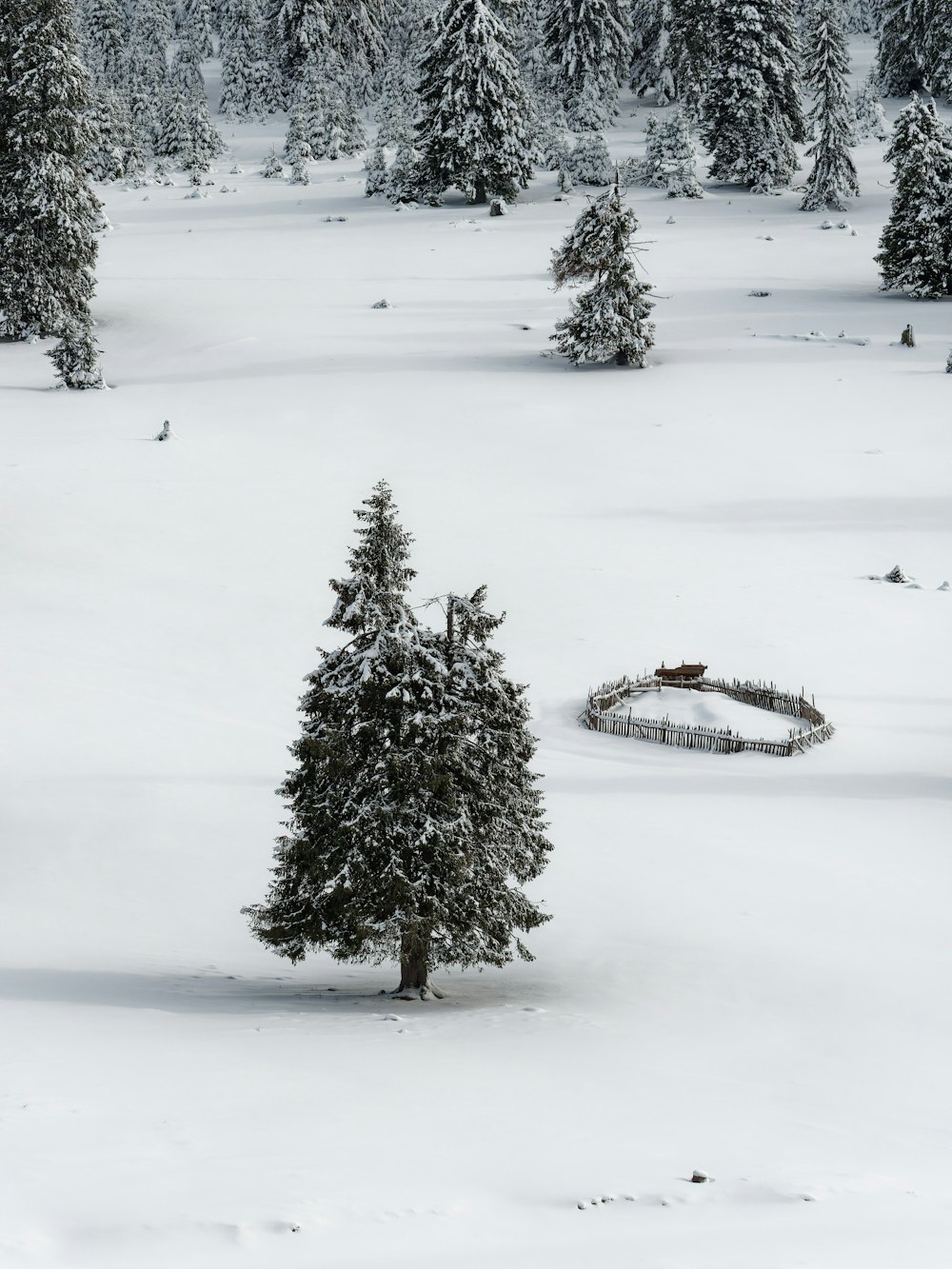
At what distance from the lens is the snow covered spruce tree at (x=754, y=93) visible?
237ft

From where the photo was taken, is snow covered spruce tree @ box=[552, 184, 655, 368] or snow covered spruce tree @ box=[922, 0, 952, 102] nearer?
snow covered spruce tree @ box=[552, 184, 655, 368]

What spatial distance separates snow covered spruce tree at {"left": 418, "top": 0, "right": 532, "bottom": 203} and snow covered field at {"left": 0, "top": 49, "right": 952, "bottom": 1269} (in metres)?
10.8

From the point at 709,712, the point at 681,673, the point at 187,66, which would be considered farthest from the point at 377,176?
the point at 709,712

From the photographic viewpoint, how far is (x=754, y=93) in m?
71.8

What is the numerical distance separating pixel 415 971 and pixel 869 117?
8202 cm

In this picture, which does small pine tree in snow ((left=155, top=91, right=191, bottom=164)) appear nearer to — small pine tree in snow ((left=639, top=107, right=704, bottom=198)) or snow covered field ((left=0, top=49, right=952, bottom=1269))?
small pine tree in snow ((left=639, top=107, right=704, bottom=198))

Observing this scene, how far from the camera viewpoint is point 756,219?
6750 centimetres

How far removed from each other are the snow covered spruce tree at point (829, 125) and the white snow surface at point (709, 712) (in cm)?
4717

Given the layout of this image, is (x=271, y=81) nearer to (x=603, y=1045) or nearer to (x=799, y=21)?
(x=799, y=21)

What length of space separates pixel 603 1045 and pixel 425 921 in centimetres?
244

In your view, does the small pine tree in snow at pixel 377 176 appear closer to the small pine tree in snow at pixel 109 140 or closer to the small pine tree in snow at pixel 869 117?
the small pine tree in snow at pixel 109 140

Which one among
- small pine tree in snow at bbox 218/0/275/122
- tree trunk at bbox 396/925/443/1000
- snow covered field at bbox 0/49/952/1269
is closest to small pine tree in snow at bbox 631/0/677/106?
small pine tree in snow at bbox 218/0/275/122

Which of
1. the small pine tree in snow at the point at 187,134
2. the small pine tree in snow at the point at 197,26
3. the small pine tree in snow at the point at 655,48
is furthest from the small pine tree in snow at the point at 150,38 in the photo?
the small pine tree in snow at the point at 655,48

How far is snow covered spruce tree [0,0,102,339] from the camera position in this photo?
5162 centimetres
